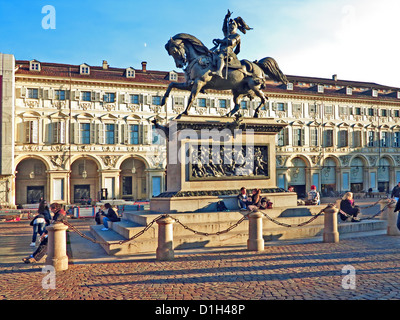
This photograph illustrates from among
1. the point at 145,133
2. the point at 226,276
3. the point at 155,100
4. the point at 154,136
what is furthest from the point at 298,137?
the point at 226,276

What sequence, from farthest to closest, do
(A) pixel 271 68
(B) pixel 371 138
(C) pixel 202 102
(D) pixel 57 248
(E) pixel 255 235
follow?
(B) pixel 371 138 < (C) pixel 202 102 < (A) pixel 271 68 < (E) pixel 255 235 < (D) pixel 57 248

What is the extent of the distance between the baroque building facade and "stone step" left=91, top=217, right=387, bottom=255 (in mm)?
26170

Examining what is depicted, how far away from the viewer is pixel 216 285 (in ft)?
21.3

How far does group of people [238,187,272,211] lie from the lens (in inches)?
466

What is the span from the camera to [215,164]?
41.5ft

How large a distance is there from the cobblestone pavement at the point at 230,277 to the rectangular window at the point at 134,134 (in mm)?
29546

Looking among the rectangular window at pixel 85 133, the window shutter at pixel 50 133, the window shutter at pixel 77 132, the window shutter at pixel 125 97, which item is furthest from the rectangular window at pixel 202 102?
the window shutter at pixel 50 133

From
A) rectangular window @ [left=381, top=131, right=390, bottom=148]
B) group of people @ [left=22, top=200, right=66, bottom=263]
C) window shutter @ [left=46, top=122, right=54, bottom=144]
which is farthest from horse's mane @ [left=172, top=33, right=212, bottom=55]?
rectangular window @ [left=381, top=131, right=390, bottom=148]

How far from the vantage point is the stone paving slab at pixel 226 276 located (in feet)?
19.6

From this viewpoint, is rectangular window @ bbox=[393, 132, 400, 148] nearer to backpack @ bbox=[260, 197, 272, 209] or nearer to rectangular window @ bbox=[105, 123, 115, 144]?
rectangular window @ bbox=[105, 123, 115, 144]

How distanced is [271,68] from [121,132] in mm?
26292

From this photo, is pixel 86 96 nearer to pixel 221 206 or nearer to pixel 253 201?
pixel 221 206
